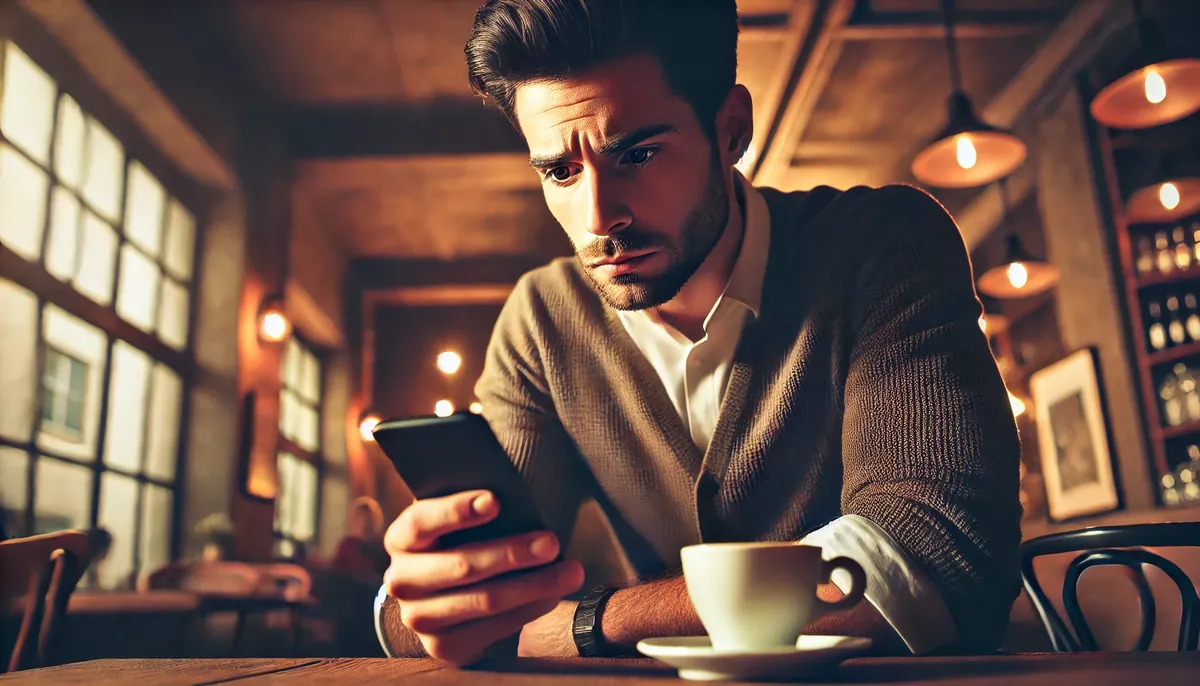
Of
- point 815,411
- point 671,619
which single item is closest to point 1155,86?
point 815,411

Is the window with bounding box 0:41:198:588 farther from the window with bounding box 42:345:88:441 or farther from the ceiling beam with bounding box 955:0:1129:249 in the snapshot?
the ceiling beam with bounding box 955:0:1129:249

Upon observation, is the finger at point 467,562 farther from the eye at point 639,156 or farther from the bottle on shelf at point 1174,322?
the bottle on shelf at point 1174,322

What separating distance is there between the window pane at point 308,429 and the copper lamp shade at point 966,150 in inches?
226

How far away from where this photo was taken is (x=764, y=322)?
4.24 ft

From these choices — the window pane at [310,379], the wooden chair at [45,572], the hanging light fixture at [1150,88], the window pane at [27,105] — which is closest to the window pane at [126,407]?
the window pane at [27,105]

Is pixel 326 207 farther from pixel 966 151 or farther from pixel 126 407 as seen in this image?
pixel 966 151

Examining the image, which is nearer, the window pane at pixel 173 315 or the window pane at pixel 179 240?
the window pane at pixel 173 315

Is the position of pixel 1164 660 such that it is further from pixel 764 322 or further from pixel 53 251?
pixel 53 251

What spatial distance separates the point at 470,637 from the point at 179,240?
16.5 ft

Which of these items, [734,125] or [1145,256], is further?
[1145,256]

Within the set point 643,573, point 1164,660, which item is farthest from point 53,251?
point 1164,660

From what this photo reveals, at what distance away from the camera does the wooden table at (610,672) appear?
1.98 feet

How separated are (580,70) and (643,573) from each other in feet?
2.62

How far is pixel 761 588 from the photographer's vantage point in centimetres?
64
